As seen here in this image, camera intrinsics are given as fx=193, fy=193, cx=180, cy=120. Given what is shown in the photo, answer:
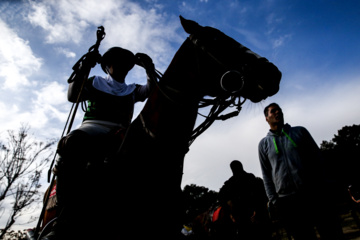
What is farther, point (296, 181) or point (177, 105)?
point (296, 181)

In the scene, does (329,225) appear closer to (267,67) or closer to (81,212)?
(267,67)

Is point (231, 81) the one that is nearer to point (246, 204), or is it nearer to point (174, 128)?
point (174, 128)

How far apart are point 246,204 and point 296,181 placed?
2998 millimetres

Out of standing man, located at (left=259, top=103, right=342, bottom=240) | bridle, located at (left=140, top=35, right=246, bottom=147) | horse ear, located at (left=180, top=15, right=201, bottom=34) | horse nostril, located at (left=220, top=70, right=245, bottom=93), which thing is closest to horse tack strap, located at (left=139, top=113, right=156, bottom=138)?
bridle, located at (left=140, top=35, right=246, bottom=147)

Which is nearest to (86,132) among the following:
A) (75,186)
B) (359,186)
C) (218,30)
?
(75,186)

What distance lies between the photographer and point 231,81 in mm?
1720

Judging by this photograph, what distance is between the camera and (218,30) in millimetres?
1966

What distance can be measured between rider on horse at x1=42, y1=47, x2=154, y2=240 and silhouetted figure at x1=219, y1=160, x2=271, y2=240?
365 centimetres

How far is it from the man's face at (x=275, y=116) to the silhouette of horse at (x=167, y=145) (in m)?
1.62

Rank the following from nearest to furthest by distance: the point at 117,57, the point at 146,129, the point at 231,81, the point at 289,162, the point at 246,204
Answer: the point at 231,81, the point at 146,129, the point at 289,162, the point at 117,57, the point at 246,204

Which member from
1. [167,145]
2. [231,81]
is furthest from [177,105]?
[231,81]

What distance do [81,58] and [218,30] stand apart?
212cm

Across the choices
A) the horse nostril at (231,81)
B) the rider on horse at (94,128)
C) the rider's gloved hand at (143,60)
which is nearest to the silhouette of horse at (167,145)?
the horse nostril at (231,81)

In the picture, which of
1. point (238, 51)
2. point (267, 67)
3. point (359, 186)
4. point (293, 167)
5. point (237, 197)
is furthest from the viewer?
point (237, 197)
